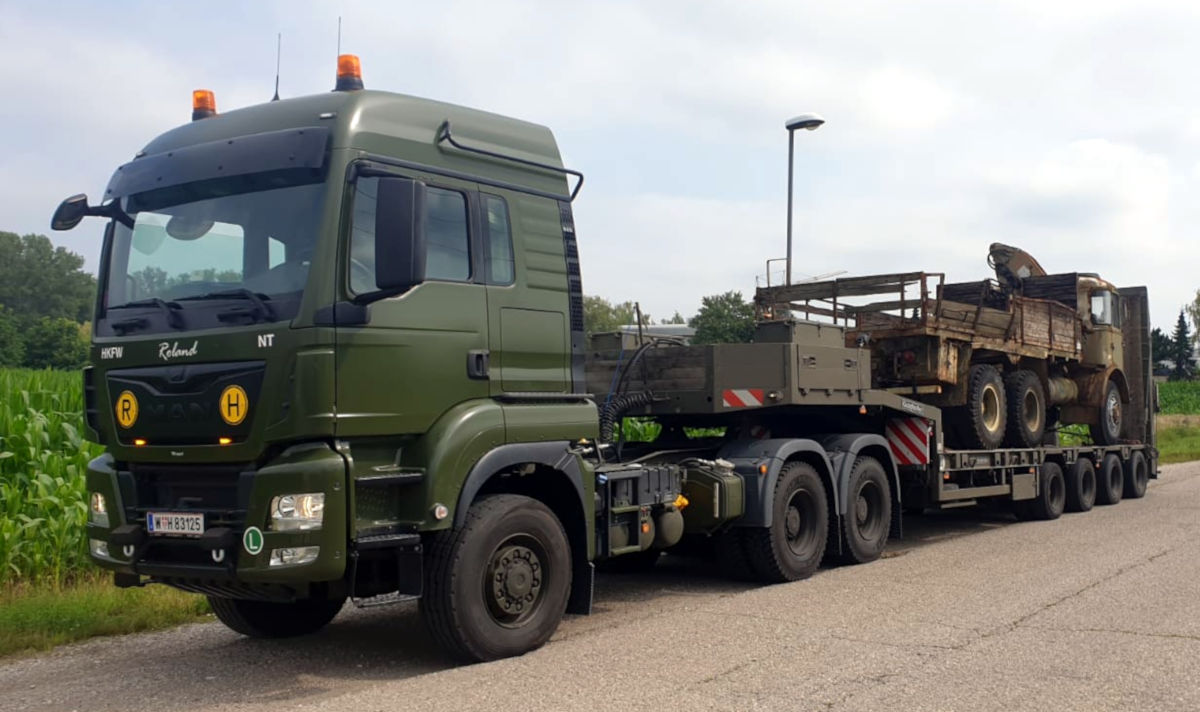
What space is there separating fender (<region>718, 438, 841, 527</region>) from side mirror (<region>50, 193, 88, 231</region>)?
5122mm

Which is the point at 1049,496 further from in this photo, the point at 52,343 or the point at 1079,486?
the point at 52,343

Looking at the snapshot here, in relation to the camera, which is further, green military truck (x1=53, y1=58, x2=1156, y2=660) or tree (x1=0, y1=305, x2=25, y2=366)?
tree (x1=0, y1=305, x2=25, y2=366)

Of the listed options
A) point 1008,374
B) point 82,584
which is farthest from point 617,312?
point 82,584

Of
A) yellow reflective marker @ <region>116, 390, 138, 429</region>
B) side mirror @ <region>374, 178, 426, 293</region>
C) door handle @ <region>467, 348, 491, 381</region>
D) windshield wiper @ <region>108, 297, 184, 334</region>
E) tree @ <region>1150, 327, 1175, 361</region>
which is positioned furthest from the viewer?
tree @ <region>1150, 327, 1175, 361</region>

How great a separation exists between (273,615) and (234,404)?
7.18 ft

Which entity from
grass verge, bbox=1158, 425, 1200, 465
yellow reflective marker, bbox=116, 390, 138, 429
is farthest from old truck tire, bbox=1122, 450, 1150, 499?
yellow reflective marker, bbox=116, 390, 138, 429

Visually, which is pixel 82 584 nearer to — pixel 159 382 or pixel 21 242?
pixel 159 382

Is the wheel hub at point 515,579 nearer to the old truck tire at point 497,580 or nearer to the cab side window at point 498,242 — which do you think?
the old truck tire at point 497,580

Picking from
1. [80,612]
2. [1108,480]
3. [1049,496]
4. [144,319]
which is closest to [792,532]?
[80,612]

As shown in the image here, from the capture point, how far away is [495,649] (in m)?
6.39

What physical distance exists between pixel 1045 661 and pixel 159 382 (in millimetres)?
5000

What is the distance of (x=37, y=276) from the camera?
7725 centimetres

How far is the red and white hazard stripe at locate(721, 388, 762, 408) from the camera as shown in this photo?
368 inches

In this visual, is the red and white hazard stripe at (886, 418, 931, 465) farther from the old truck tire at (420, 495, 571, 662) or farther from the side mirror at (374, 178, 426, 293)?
the side mirror at (374, 178, 426, 293)
